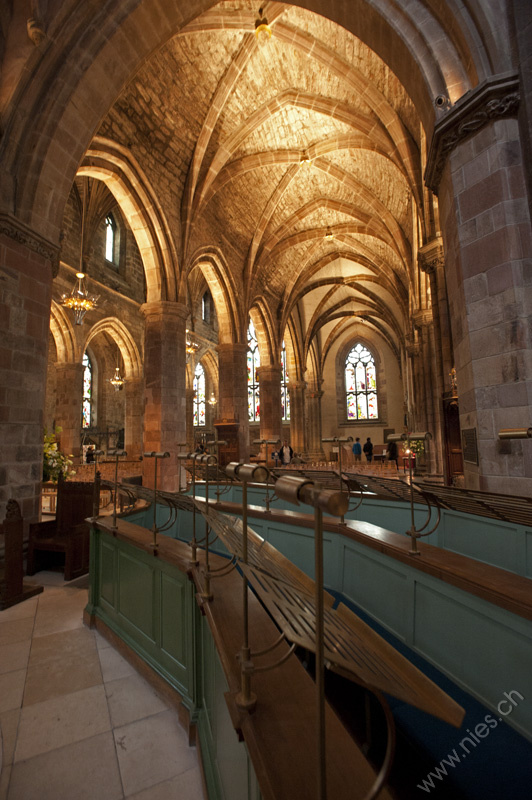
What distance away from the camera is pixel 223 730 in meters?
1.57

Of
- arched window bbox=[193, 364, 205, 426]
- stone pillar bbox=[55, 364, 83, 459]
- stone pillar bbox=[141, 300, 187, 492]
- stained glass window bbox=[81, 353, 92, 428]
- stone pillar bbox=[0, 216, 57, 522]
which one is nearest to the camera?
stone pillar bbox=[0, 216, 57, 522]

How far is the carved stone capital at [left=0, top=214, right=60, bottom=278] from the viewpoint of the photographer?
17.7ft

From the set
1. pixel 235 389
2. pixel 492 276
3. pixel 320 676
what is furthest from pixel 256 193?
pixel 320 676

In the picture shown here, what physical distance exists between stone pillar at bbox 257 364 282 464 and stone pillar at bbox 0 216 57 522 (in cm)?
1205

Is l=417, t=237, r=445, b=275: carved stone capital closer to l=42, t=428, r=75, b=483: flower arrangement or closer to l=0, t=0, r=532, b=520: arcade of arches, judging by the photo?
l=0, t=0, r=532, b=520: arcade of arches

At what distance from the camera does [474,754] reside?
4.75ft

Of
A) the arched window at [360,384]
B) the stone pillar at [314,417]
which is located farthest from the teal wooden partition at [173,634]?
the arched window at [360,384]

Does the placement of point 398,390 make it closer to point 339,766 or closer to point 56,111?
point 56,111

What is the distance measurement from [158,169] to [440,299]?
23.8 feet

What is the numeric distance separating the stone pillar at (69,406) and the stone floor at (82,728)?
11.9 metres

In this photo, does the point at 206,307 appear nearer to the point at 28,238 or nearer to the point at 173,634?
the point at 28,238

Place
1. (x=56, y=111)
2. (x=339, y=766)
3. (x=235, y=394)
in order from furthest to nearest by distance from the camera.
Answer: (x=235, y=394)
(x=56, y=111)
(x=339, y=766)

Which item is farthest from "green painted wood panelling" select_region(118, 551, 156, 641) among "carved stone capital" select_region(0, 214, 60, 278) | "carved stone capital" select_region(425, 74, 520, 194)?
"carved stone capital" select_region(425, 74, 520, 194)

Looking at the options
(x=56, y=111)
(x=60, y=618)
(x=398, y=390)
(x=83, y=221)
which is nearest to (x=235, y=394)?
(x=83, y=221)
